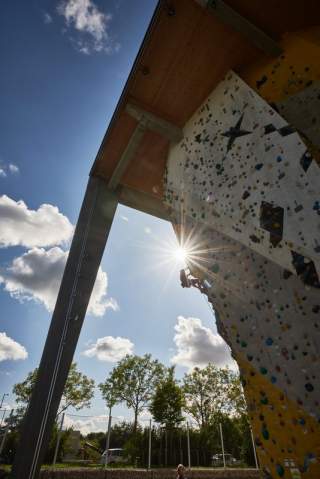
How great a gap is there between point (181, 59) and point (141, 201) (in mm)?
3072

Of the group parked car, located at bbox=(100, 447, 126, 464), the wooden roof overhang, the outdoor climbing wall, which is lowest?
parked car, located at bbox=(100, 447, 126, 464)

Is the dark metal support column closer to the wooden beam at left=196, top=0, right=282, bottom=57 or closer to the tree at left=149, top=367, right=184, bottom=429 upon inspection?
the wooden beam at left=196, top=0, right=282, bottom=57

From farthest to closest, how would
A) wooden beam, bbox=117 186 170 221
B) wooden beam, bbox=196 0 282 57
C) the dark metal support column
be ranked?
wooden beam, bbox=117 186 170 221 < the dark metal support column < wooden beam, bbox=196 0 282 57

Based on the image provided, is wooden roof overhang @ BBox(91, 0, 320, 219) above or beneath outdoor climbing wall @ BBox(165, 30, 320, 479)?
above

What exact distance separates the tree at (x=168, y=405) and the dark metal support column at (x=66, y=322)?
16239 millimetres

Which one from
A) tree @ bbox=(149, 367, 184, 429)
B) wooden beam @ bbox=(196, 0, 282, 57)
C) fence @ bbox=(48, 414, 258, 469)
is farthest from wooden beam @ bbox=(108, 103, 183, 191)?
tree @ bbox=(149, 367, 184, 429)

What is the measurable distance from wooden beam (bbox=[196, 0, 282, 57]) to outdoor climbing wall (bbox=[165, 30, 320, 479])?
176 mm

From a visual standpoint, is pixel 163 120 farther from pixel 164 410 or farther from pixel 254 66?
pixel 164 410

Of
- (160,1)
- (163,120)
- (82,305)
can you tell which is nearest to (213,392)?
(82,305)

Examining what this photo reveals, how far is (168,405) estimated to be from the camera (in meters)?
17.9

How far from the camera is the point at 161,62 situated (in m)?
3.63

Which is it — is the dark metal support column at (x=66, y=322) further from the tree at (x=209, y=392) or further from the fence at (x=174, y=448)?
the tree at (x=209, y=392)

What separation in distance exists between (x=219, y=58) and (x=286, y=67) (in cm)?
93

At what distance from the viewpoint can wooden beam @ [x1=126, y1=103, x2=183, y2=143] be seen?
4.21 m
